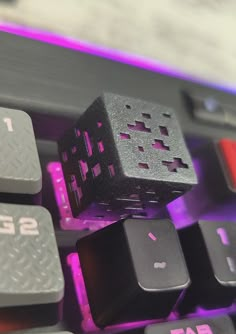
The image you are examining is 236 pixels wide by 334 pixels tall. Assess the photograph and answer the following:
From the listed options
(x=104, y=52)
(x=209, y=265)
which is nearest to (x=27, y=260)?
(x=209, y=265)

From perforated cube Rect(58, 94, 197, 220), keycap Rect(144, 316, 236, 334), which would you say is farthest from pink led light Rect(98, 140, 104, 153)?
keycap Rect(144, 316, 236, 334)

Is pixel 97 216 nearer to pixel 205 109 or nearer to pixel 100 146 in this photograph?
pixel 100 146

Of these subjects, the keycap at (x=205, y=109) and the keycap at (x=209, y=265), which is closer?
the keycap at (x=209, y=265)

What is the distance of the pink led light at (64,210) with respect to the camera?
1.13ft

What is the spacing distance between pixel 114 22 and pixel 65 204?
203 mm

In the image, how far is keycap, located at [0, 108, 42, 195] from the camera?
0.93 ft

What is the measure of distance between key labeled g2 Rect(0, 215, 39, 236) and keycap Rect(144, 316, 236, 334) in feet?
0.30

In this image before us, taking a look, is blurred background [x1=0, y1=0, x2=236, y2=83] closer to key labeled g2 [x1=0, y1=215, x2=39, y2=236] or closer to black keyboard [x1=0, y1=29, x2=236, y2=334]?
black keyboard [x1=0, y1=29, x2=236, y2=334]

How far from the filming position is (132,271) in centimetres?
30

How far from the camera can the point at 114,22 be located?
0.48 meters

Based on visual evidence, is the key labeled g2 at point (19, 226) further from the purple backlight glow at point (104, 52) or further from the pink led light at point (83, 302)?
the purple backlight glow at point (104, 52)

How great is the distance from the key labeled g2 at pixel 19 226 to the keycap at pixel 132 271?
5cm

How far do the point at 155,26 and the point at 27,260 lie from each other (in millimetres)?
306

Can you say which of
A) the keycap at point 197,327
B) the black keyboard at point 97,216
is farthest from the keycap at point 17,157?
the keycap at point 197,327
